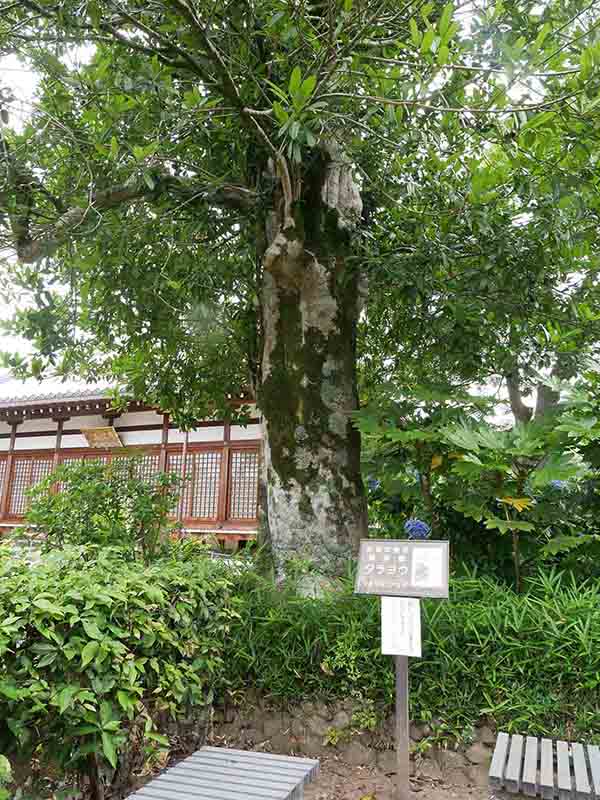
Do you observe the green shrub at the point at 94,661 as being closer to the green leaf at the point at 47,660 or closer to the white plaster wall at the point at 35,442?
the green leaf at the point at 47,660

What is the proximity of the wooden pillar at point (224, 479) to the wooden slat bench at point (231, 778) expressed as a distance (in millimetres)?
8600

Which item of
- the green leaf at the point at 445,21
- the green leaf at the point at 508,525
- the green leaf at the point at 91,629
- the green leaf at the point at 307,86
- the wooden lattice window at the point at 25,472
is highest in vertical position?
the green leaf at the point at 445,21

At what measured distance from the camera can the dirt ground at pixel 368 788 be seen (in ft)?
9.99

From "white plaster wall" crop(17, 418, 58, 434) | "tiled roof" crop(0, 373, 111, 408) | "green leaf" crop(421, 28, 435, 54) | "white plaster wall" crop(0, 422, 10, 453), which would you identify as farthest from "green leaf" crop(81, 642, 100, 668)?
"white plaster wall" crop(0, 422, 10, 453)

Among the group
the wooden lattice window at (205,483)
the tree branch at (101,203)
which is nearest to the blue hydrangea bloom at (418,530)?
the tree branch at (101,203)

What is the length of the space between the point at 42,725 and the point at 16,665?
287 mm

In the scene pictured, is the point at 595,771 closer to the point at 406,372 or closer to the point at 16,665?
the point at 16,665

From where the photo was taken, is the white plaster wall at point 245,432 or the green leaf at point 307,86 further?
the white plaster wall at point 245,432

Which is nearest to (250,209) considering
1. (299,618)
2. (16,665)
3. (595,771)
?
(299,618)

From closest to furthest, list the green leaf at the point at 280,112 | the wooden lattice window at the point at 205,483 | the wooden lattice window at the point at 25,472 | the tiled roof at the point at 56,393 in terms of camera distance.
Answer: the green leaf at the point at 280,112
the wooden lattice window at the point at 205,483
the tiled roof at the point at 56,393
the wooden lattice window at the point at 25,472

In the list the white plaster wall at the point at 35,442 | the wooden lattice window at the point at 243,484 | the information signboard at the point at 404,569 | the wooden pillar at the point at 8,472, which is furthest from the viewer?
the white plaster wall at the point at 35,442

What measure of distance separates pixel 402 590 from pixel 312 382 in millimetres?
2024

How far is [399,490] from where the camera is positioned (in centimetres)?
482

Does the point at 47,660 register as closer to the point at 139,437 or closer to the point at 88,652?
the point at 88,652
